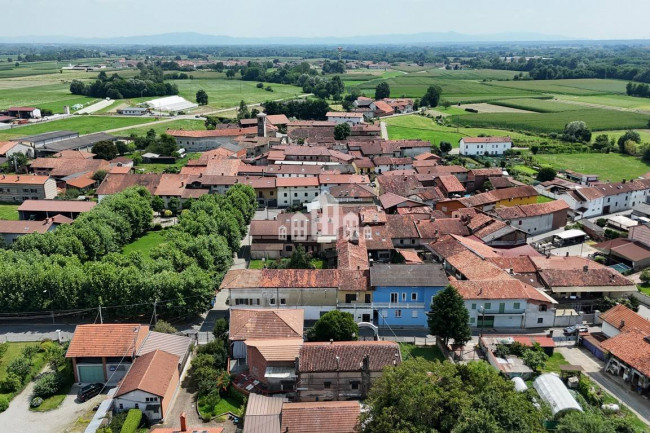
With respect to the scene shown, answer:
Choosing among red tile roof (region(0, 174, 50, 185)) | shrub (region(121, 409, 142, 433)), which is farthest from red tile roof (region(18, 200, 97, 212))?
shrub (region(121, 409, 142, 433))

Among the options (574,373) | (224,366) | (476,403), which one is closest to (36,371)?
(224,366)

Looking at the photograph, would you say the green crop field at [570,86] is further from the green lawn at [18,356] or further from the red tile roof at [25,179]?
the green lawn at [18,356]

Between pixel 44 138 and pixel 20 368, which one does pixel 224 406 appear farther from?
pixel 44 138

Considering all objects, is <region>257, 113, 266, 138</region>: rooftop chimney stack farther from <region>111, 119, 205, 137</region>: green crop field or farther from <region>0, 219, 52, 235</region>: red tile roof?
<region>0, 219, 52, 235</region>: red tile roof

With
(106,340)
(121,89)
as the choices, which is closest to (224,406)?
(106,340)

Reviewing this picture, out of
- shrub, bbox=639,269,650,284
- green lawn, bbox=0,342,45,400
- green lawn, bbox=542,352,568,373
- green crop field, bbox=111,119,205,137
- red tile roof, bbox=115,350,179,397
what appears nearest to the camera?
red tile roof, bbox=115,350,179,397

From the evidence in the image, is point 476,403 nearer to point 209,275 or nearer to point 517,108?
point 209,275
